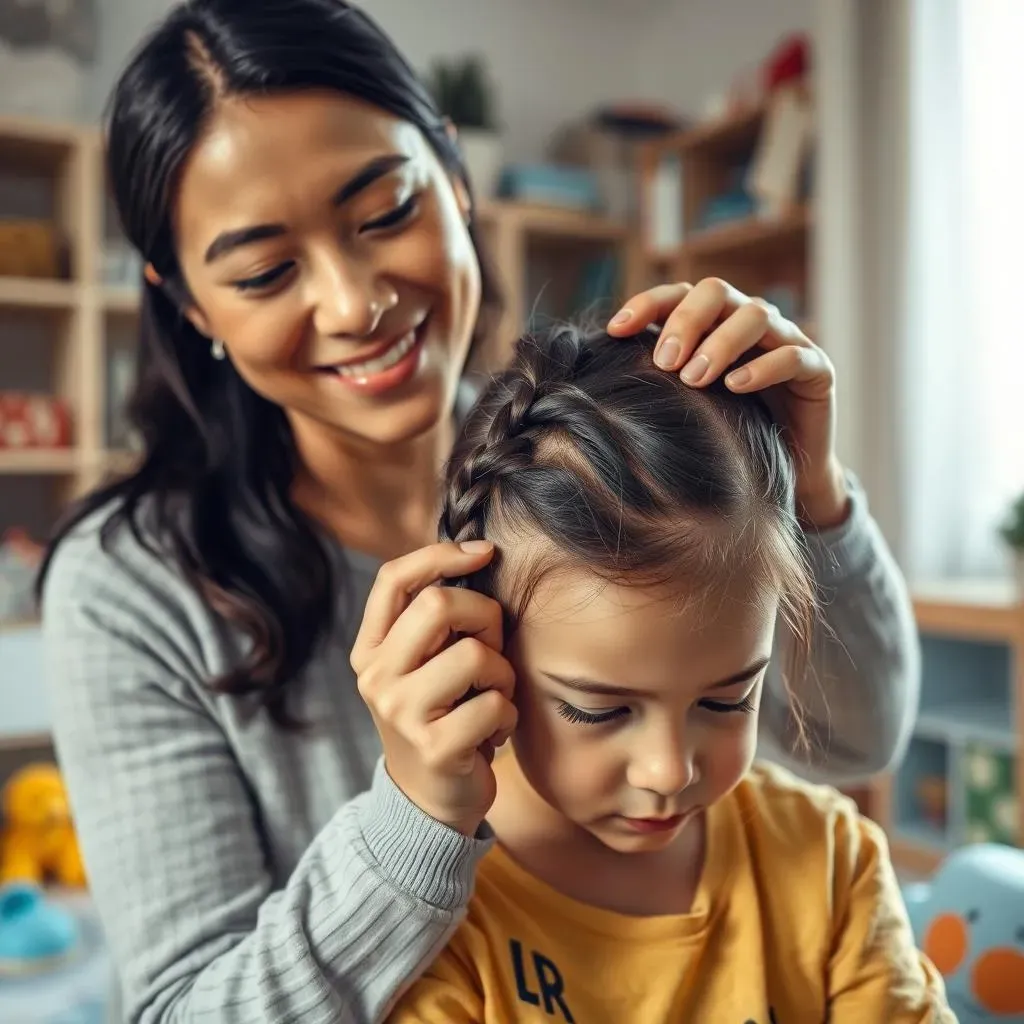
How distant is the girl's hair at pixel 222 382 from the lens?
36.9 inches

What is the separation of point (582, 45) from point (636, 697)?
3.95 meters

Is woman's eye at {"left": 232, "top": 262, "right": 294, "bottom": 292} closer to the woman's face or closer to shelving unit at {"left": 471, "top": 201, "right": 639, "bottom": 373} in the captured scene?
the woman's face

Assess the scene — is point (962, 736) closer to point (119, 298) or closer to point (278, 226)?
point (278, 226)

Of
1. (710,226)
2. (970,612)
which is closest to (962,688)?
(970,612)

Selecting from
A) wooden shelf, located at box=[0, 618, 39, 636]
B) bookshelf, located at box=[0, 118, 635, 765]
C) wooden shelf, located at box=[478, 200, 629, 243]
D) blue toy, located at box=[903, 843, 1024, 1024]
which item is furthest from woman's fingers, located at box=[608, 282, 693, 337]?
wooden shelf, located at box=[478, 200, 629, 243]

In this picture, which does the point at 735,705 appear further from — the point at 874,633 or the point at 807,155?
the point at 807,155

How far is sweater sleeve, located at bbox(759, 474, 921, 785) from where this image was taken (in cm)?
87

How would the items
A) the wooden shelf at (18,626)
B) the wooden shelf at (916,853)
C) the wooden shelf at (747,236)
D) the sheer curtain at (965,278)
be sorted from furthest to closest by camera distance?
the wooden shelf at (747,236)
the wooden shelf at (18,626)
the sheer curtain at (965,278)
the wooden shelf at (916,853)

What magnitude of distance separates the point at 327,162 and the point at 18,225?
2.47m

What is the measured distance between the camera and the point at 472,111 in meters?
3.57

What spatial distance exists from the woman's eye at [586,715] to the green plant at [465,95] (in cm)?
315

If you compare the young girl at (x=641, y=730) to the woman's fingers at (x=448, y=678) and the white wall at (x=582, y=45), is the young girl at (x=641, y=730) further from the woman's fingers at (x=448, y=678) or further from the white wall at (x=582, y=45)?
the white wall at (x=582, y=45)

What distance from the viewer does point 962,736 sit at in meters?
2.55

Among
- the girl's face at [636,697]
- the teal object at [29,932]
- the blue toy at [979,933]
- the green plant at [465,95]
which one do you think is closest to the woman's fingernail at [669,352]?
the girl's face at [636,697]
